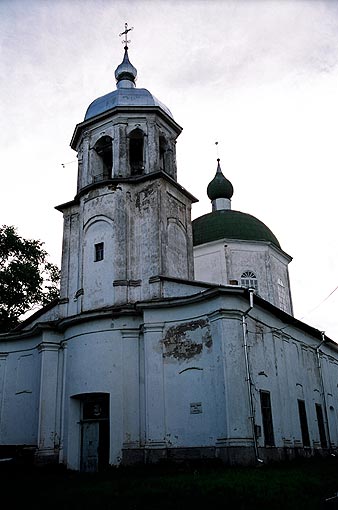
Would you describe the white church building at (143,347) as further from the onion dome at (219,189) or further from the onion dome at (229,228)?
the onion dome at (219,189)

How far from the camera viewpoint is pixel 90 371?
17.0 metres

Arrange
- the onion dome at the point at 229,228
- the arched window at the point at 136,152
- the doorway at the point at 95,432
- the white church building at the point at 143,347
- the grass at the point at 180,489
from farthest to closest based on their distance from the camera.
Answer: the onion dome at the point at 229,228 < the arched window at the point at 136,152 < the doorway at the point at 95,432 < the white church building at the point at 143,347 < the grass at the point at 180,489

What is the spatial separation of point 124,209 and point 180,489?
10.4 metres

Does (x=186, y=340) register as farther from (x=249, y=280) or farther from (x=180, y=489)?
(x=249, y=280)

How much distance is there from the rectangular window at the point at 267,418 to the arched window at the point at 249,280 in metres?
8.86

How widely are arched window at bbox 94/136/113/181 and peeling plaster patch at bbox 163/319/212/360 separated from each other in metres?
6.85

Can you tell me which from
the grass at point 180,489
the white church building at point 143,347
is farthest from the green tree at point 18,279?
the grass at point 180,489

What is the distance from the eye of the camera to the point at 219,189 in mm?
29672

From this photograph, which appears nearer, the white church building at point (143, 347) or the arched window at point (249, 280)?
the white church building at point (143, 347)

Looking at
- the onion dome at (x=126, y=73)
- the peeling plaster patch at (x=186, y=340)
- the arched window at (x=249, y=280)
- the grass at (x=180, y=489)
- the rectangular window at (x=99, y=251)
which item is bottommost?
the grass at (x=180, y=489)

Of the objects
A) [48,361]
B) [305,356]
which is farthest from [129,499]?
[305,356]

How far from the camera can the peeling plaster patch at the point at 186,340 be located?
16016 mm

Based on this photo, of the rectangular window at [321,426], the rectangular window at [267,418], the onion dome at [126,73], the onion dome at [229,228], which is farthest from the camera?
the onion dome at [229,228]

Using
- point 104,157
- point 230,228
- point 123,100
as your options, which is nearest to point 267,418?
point 104,157
